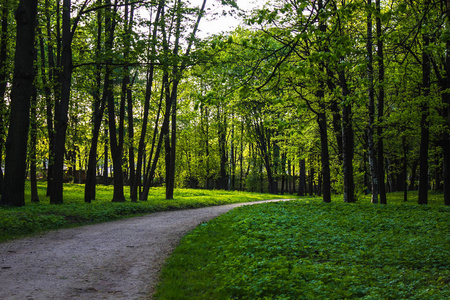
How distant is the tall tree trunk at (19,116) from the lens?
38.1ft

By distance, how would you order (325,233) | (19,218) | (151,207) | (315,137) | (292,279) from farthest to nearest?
(315,137) < (151,207) < (19,218) < (325,233) < (292,279)

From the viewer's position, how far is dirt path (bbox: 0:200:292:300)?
5.02 metres

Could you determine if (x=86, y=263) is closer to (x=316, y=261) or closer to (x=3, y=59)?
(x=316, y=261)

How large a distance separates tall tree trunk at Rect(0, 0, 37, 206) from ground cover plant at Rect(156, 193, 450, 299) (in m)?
7.16

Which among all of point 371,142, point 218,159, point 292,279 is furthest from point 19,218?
point 218,159

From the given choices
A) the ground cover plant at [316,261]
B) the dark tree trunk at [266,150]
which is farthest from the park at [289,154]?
the dark tree trunk at [266,150]

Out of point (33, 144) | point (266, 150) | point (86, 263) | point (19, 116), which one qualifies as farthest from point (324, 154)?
point (266, 150)

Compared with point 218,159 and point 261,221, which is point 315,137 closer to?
point 261,221

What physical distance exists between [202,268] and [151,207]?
10.8 meters

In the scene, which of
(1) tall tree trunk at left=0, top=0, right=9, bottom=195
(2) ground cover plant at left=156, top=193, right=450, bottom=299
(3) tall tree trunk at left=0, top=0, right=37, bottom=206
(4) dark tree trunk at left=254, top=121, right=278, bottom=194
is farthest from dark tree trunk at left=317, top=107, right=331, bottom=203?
(4) dark tree trunk at left=254, top=121, right=278, bottom=194

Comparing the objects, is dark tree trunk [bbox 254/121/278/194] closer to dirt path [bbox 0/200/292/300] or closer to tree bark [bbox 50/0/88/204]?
tree bark [bbox 50/0/88/204]

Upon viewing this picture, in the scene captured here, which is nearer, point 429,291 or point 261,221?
point 429,291

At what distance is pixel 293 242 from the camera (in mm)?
7168

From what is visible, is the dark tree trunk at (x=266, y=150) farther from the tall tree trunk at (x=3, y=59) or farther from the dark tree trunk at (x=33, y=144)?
the tall tree trunk at (x=3, y=59)
